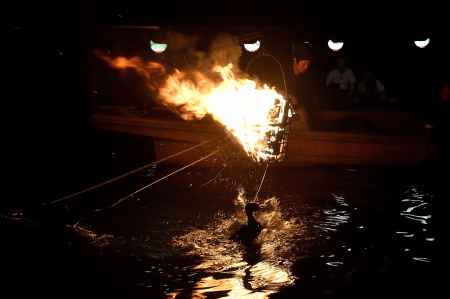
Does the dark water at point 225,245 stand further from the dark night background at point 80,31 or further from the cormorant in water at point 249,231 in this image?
the dark night background at point 80,31

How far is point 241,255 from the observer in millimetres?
6930

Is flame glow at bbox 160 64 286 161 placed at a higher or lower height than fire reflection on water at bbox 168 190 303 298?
higher

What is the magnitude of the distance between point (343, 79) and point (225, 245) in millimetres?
10830

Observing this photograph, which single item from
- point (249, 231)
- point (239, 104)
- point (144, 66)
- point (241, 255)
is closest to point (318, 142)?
point (239, 104)

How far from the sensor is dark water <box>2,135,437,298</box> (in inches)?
236

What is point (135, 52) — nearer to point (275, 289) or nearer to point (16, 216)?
point (16, 216)

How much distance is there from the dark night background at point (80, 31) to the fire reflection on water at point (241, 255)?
4.14 m

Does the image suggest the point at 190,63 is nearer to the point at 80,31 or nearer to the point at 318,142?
the point at 80,31

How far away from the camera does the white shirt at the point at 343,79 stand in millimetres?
16812

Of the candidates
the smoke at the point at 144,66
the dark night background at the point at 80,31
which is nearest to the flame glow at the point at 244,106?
the dark night background at the point at 80,31

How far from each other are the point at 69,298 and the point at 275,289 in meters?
2.24

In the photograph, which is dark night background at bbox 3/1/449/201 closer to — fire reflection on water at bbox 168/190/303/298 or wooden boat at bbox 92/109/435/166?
wooden boat at bbox 92/109/435/166

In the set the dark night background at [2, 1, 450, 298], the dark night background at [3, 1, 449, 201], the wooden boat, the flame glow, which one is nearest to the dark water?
the flame glow

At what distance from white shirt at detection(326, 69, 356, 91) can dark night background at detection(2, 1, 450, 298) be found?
9.78 ft
